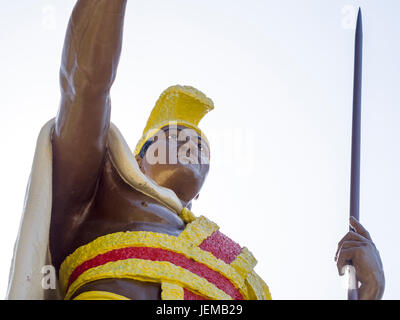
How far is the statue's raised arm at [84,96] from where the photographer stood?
19.0 ft

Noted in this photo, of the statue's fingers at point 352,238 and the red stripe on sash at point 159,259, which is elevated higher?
the statue's fingers at point 352,238

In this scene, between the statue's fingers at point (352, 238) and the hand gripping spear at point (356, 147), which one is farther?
the statue's fingers at point (352, 238)

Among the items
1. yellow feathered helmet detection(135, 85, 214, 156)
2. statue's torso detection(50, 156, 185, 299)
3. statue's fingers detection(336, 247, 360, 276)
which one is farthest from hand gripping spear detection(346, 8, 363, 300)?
yellow feathered helmet detection(135, 85, 214, 156)

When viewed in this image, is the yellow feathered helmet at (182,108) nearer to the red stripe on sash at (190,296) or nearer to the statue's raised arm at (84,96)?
the statue's raised arm at (84,96)

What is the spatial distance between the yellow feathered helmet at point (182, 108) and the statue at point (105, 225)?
2.51ft

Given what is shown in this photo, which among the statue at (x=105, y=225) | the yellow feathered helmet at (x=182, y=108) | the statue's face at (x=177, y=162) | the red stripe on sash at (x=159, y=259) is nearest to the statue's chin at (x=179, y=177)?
the statue's face at (x=177, y=162)

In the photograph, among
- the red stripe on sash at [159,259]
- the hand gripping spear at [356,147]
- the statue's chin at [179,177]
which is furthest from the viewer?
the statue's chin at [179,177]

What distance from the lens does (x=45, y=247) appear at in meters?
5.86

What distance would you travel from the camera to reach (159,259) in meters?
5.91

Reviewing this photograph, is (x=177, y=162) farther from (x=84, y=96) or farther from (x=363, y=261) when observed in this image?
(x=363, y=261)

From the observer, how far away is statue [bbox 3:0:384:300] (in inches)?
228

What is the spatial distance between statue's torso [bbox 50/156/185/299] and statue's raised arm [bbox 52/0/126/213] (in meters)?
0.11

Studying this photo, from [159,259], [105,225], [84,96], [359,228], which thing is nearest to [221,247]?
[159,259]
